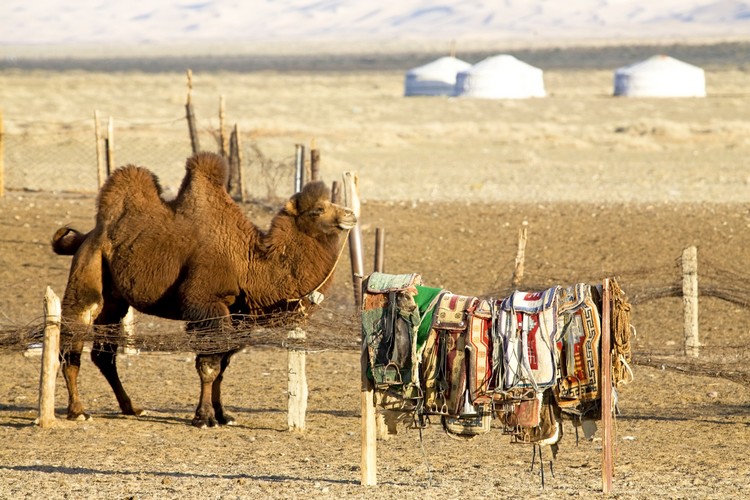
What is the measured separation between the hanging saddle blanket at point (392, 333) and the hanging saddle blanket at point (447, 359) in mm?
87

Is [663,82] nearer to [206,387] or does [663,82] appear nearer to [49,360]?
[206,387]

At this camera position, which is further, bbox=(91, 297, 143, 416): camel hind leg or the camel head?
bbox=(91, 297, 143, 416): camel hind leg

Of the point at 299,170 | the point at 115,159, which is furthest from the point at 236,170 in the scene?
the point at 115,159

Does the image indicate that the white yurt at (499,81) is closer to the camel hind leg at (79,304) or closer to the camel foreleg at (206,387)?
the camel hind leg at (79,304)

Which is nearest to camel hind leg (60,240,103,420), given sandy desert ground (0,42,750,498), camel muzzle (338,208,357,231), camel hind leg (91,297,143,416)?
camel hind leg (91,297,143,416)

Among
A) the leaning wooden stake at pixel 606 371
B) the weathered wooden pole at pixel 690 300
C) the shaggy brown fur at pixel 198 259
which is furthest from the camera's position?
the weathered wooden pole at pixel 690 300

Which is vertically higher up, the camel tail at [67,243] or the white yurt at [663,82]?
the white yurt at [663,82]

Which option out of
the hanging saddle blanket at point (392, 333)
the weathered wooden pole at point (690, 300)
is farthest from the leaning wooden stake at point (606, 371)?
the weathered wooden pole at point (690, 300)

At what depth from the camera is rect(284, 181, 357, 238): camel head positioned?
27.8 feet

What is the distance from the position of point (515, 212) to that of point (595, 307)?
12326mm

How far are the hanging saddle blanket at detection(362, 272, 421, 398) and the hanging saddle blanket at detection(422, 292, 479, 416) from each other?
0.09 meters

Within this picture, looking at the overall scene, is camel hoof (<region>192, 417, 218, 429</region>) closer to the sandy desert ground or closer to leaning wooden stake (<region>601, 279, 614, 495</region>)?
the sandy desert ground

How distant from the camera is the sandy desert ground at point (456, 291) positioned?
7094mm

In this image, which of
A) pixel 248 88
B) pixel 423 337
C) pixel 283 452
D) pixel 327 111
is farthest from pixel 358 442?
pixel 248 88
